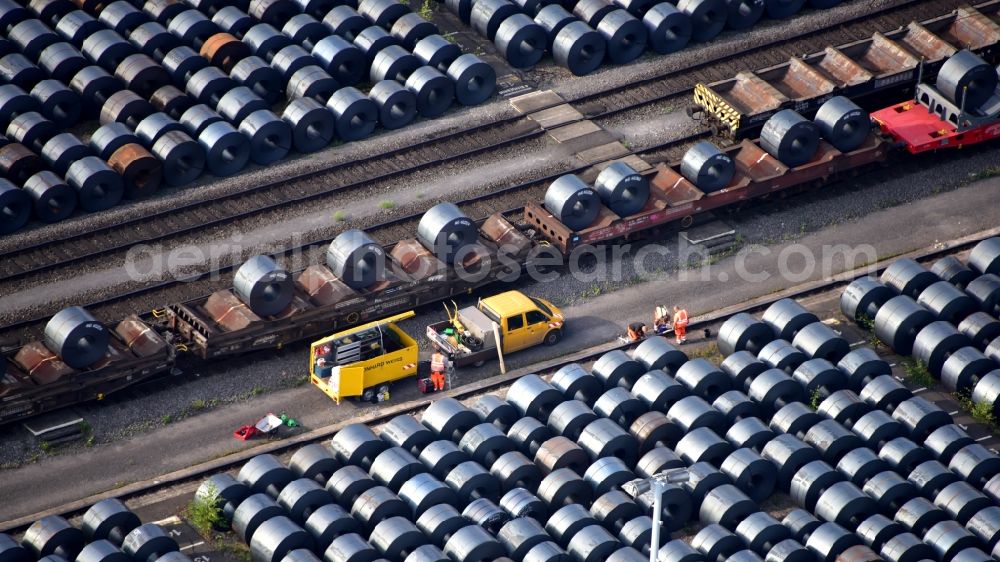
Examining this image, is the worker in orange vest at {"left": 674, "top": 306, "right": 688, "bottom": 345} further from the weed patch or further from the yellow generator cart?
the yellow generator cart

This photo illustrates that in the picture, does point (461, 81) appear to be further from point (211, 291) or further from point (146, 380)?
point (146, 380)

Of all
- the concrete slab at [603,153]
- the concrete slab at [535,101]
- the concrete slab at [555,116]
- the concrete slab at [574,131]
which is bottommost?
the concrete slab at [603,153]

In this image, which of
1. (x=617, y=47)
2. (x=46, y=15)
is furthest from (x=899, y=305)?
(x=46, y=15)

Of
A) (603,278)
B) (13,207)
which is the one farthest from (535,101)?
(13,207)

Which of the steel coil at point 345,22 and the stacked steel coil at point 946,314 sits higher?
the steel coil at point 345,22

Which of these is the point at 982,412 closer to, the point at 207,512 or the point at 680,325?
the point at 680,325

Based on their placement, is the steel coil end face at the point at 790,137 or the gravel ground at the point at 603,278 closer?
the gravel ground at the point at 603,278

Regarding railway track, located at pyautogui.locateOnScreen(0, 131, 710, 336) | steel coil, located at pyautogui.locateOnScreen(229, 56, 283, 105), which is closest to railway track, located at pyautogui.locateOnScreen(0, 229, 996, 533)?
railway track, located at pyautogui.locateOnScreen(0, 131, 710, 336)

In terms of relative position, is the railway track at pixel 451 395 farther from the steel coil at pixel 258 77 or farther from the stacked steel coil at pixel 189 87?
the steel coil at pixel 258 77

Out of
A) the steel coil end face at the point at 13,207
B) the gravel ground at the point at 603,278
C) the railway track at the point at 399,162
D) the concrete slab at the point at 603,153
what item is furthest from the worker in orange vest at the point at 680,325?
the steel coil end face at the point at 13,207
